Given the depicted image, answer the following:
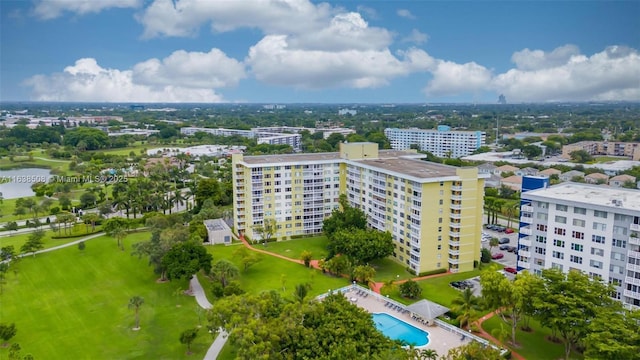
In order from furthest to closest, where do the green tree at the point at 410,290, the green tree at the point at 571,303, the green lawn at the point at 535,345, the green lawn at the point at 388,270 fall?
the green lawn at the point at 388,270
the green tree at the point at 410,290
the green lawn at the point at 535,345
the green tree at the point at 571,303

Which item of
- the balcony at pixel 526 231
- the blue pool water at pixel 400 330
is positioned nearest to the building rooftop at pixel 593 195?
the balcony at pixel 526 231

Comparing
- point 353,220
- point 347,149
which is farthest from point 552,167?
point 353,220

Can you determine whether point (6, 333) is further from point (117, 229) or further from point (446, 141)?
point (446, 141)

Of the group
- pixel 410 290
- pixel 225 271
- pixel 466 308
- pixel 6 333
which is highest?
pixel 225 271

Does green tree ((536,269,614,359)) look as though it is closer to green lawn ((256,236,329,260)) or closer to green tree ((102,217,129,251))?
green lawn ((256,236,329,260))

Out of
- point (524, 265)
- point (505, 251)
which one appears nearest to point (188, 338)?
point (524, 265)

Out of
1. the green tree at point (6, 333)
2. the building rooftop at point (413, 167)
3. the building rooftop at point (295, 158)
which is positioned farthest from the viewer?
the building rooftop at point (295, 158)

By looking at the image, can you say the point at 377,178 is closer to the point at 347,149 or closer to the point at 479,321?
the point at 347,149

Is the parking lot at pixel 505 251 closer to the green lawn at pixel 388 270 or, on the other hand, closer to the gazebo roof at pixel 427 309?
the green lawn at pixel 388 270

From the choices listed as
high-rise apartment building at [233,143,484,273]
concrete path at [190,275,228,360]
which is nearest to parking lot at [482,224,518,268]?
high-rise apartment building at [233,143,484,273]
